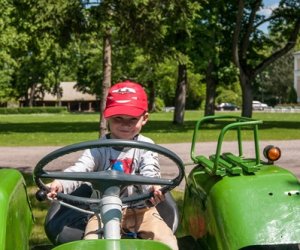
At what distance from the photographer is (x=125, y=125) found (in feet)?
11.2

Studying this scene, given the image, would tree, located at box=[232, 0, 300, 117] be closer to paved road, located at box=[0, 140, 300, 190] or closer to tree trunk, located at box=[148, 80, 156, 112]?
paved road, located at box=[0, 140, 300, 190]

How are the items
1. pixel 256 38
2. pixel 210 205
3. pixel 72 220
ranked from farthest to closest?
1. pixel 256 38
2. pixel 72 220
3. pixel 210 205

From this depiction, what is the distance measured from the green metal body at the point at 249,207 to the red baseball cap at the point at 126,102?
0.54 meters

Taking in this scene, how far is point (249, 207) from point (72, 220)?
1185 millimetres

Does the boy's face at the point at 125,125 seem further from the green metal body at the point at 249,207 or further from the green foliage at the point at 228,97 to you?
the green foliage at the point at 228,97

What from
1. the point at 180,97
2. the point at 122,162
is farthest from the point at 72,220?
the point at 180,97

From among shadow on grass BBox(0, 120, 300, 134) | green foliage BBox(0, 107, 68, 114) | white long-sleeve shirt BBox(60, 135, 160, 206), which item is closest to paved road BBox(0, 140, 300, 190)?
white long-sleeve shirt BBox(60, 135, 160, 206)

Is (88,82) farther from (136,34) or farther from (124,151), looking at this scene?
(124,151)

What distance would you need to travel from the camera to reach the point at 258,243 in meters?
2.73

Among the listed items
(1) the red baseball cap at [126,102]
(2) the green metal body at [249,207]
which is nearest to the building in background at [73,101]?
(1) the red baseball cap at [126,102]

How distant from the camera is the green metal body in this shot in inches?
Result: 109

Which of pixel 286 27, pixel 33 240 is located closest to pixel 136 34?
pixel 33 240

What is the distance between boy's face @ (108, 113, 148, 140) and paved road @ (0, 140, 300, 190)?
16.6 ft

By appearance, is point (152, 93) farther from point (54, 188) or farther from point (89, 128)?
point (54, 188)
